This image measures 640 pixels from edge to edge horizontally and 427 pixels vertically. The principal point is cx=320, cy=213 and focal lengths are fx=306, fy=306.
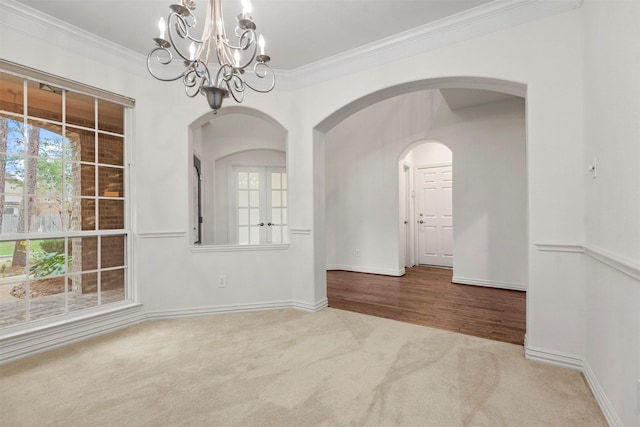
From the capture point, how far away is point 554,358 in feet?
7.25

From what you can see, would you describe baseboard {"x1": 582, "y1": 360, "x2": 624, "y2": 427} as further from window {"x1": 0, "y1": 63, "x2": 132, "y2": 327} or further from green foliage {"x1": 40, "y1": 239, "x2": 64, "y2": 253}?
green foliage {"x1": 40, "y1": 239, "x2": 64, "y2": 253}

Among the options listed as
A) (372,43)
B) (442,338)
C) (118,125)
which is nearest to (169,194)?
(118,125)

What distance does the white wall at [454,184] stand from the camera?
438cm

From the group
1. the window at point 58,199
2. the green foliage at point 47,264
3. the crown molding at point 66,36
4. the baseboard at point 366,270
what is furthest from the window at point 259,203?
the green foliage at point 47,264

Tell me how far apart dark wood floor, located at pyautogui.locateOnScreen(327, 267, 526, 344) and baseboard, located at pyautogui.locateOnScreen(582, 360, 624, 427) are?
1.90 feet

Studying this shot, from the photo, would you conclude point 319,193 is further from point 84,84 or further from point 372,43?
point 84,84

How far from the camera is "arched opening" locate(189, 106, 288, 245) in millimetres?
5676

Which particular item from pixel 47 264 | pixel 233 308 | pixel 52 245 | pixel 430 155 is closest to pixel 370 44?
pixel 233 308

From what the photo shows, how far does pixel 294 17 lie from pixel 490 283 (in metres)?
4.29

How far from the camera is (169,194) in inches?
127

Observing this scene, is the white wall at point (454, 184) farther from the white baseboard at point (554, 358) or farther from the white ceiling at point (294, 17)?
the white ceiling at point (294, 17)

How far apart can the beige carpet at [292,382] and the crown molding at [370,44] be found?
256 cm

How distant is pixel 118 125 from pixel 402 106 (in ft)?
13.9

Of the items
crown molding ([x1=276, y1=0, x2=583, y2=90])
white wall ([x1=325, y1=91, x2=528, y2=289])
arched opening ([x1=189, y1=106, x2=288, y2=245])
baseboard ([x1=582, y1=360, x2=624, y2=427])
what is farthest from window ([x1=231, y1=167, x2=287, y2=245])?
baseboard ([x1=582, y1=360, x2=624, y2=427])
